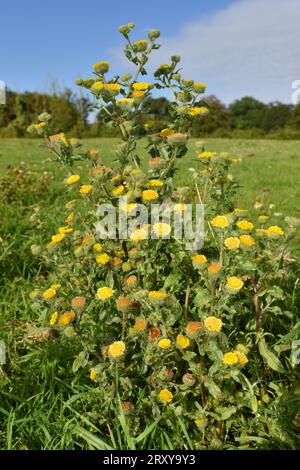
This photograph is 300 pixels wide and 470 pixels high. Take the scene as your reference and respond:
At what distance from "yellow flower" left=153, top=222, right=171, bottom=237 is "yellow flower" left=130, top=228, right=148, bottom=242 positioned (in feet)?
0.13

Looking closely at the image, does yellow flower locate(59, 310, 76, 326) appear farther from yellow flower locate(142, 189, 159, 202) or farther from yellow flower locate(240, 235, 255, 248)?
yellow flower locate(240, 235, 255, 248)

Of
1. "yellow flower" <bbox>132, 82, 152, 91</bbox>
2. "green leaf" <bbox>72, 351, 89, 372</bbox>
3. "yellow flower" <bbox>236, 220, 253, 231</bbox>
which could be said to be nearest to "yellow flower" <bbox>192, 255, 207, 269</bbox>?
"yellow flower" <bbox>236, 220, 253, 231</bbox>

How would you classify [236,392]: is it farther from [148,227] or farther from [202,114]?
[202,114]

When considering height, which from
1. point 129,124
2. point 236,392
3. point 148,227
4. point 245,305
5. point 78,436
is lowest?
point 78,436

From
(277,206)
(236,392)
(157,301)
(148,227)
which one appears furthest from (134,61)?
(277,206)

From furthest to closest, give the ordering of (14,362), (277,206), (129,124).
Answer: (277,206), (14,362), (129,124)

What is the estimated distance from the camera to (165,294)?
137 cm

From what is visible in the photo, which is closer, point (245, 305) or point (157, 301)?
point (157, 301)

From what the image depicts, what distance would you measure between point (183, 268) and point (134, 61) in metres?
0.85

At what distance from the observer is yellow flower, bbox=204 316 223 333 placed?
130 centimetres

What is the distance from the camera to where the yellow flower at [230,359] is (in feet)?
4.32

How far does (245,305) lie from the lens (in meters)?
1.78

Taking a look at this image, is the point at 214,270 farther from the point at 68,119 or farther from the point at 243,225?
the point at 68,119

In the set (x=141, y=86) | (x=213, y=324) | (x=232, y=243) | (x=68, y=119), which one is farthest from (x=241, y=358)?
(x=68, y=119)
